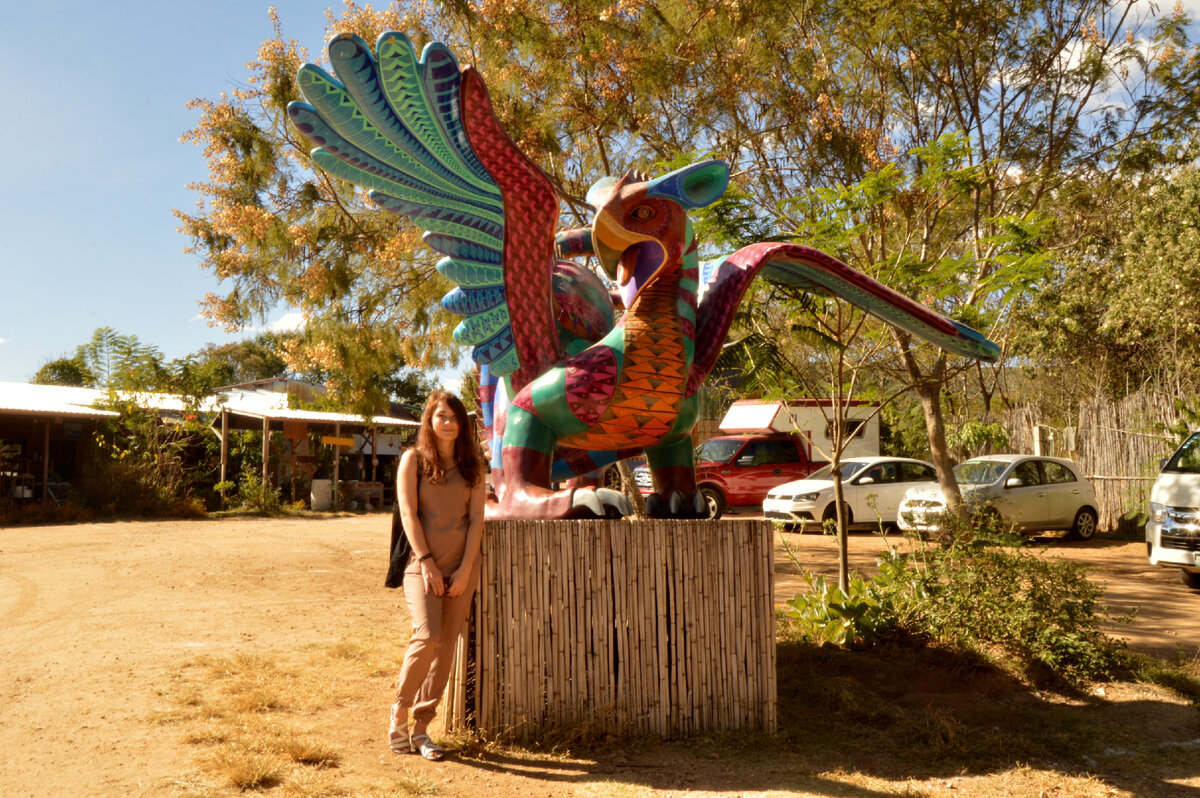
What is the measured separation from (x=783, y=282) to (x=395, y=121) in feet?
8.08

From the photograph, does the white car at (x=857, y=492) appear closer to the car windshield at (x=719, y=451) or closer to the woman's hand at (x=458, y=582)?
the car windshield at (x=719, y=451)

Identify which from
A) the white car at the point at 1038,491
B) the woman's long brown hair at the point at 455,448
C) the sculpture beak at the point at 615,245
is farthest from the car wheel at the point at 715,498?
the woman's long brown hair at the point at 455,448

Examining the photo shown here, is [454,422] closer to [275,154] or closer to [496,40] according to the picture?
[496,40]

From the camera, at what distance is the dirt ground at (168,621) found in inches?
136

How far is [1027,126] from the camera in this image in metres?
11.6

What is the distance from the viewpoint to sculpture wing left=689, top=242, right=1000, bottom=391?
458 cm

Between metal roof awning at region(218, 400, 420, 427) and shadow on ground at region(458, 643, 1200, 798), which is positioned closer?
shadow on ground at region(458, 643, 1200, 798)

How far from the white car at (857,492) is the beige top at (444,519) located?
33.6 feet

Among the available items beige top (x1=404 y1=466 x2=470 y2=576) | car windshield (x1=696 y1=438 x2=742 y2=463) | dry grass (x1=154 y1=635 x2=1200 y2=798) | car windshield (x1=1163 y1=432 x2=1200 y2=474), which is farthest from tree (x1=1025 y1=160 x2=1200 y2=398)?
beige top (x1=404 y1=466 x2=470 y2=576)

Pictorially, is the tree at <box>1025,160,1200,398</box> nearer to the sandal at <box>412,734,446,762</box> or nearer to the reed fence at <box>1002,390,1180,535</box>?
the reed fence at <box>1002,390,1180,535</box>

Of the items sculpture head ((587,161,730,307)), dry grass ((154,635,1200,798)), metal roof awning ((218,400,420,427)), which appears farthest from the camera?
metal roof awning ((218,400,420,427))

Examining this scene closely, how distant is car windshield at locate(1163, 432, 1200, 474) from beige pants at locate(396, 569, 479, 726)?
801 centimetres

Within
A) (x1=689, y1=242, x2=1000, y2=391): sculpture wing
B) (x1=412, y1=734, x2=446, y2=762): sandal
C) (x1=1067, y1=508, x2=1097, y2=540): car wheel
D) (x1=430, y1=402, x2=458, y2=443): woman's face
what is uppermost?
(x1=689, y1=242, x2=1000, y2=391): sculpture wing

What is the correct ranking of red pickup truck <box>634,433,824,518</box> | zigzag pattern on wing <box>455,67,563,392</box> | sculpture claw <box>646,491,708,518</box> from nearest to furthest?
zigzag pattern on wing <box>455,67,563,392</box>, sculpture claw <box>646,491,708,518</box>, red pickup truck <box>634,433,824,518</box>
